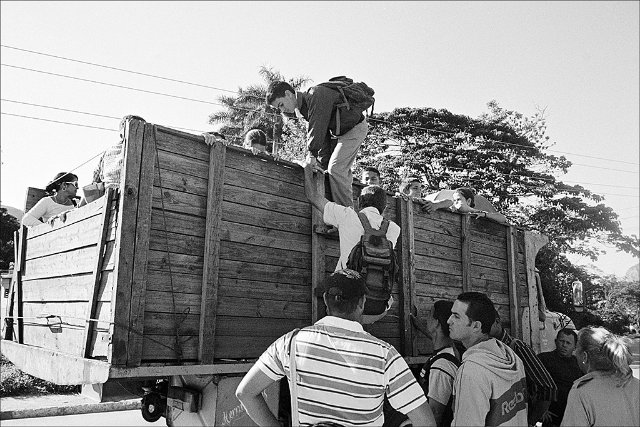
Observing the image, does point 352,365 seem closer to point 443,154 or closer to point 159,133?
point 159,133

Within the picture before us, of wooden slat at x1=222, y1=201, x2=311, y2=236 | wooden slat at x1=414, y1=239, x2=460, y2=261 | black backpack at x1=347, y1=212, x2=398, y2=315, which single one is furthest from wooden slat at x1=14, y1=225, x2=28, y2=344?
wooden slat at x1=414, y1=239, x2=460, y2=261

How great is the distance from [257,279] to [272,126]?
25.0m

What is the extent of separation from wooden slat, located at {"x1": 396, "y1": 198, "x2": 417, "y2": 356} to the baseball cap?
101 inches

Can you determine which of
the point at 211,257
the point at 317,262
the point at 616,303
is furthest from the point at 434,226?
the point at 616,303

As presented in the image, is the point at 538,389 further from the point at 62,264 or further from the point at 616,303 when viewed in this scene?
the point at 616,303

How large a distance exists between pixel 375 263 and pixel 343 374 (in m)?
1.69

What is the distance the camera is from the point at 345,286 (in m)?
2.56

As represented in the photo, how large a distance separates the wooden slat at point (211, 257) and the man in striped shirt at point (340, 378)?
44.3 inches

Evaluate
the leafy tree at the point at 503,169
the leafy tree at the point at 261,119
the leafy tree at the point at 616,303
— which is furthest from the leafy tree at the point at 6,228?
the leafy tree at the point at 616,303

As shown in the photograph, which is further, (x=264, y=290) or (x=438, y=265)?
(x=438, y=265)

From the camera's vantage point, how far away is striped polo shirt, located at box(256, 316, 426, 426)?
228 cm

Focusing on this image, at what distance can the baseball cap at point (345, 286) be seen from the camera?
2.54 meters

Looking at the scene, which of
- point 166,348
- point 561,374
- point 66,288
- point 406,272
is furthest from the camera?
point 406,272

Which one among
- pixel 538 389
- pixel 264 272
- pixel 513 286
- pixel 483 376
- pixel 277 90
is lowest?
pixel 538 389
